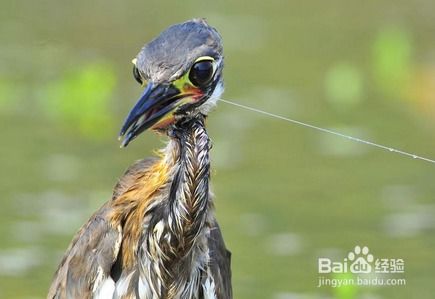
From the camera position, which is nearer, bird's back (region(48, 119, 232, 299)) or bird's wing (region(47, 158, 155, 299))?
bird's back (region(48, 119, 232, 299))

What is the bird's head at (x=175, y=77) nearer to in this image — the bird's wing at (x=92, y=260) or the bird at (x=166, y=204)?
the bird at (x=166, y=204)

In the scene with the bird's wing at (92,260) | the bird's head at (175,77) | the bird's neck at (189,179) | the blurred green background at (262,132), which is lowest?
the bird's wing at (92,260)

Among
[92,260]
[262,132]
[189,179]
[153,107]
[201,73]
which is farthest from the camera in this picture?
[262,132]

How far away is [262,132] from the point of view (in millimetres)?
12297

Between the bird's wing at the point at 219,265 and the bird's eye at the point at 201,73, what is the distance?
0.94 meters

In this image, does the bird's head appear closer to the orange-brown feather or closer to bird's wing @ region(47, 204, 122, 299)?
the orange-brown feather

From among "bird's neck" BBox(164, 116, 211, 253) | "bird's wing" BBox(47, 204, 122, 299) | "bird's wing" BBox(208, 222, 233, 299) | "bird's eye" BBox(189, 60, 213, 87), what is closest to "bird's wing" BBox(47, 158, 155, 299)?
"bird's wing" BBox(47, 204, 122, 299)

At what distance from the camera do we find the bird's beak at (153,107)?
6555mm

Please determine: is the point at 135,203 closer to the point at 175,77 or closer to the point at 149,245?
the point at 149,245

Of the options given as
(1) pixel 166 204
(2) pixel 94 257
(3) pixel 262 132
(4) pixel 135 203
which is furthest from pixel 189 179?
(3) pixel 262 132

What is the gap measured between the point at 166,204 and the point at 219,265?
652 mm

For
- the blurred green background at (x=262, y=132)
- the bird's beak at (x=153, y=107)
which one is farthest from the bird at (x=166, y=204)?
the blurred green background at (x=262, y=132)

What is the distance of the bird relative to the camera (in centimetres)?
666

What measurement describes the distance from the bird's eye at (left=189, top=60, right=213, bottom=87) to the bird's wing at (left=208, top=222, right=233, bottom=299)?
940 millimetres
